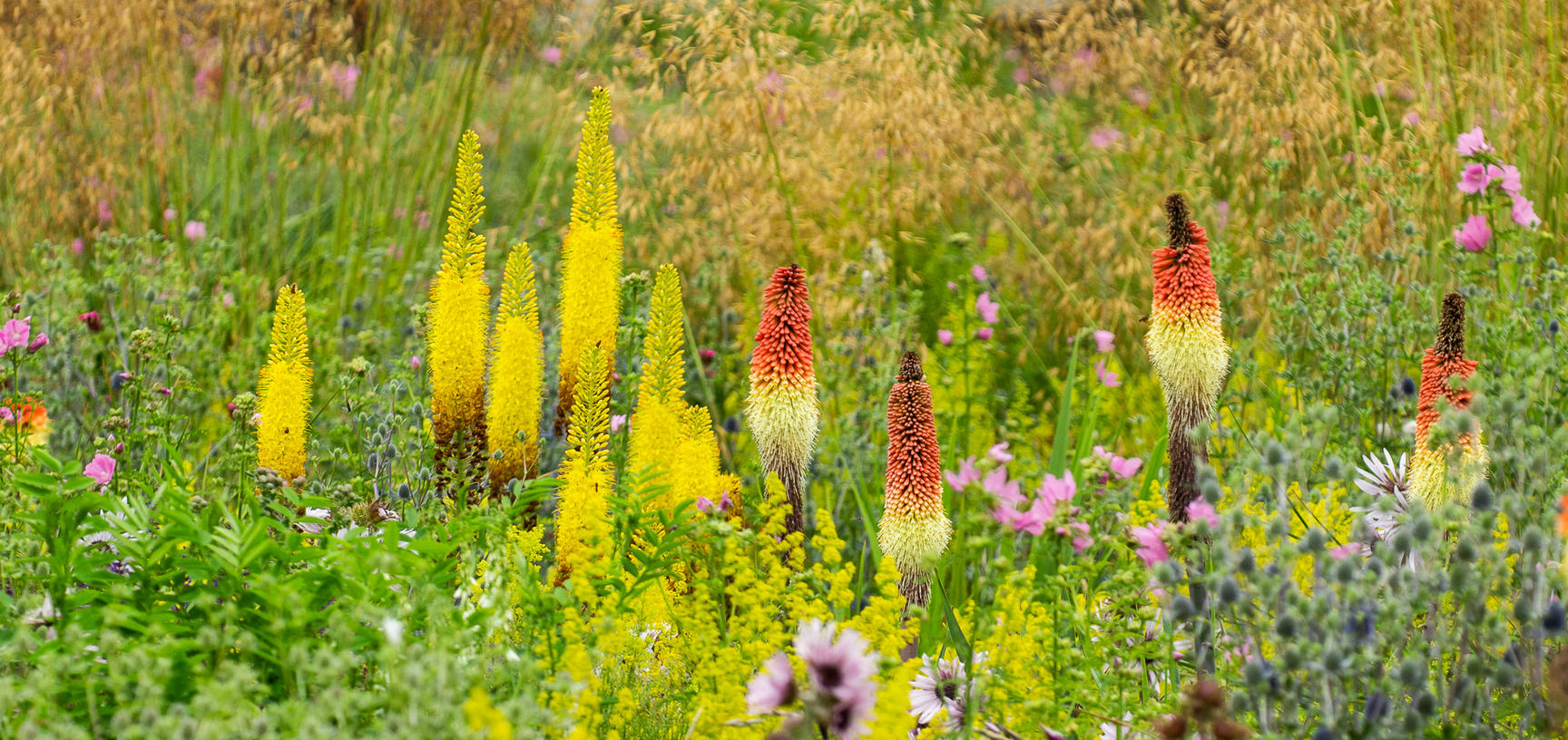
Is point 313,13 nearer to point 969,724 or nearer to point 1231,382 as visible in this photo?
point 1231,382

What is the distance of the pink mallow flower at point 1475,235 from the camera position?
3.58 m

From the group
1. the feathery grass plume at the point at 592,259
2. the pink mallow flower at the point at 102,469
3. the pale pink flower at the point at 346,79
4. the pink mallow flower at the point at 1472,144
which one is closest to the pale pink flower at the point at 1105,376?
the pink mallow flower at the point at 1472,144

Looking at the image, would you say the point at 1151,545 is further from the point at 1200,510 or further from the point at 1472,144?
the point at 1472,144

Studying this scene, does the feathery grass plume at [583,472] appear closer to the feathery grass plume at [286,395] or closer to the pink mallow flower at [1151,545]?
the feathery grass plume at [286,395]

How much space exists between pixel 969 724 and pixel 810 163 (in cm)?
365

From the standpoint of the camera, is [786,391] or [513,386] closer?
[786,391]

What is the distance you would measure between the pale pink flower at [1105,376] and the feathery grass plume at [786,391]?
1.67m

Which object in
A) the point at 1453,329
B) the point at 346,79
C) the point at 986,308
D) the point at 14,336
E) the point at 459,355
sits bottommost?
the point at 986,308

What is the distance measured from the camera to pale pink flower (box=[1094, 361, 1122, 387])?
14.0 feet

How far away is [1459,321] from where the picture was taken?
261 cm

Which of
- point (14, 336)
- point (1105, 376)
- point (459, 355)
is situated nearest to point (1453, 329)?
point (1105, 376)

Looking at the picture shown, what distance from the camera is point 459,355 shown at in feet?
8.79

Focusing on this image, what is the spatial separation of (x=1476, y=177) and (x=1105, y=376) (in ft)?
4.12

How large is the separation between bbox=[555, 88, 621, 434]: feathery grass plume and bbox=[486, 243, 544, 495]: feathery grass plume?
0.08 m
